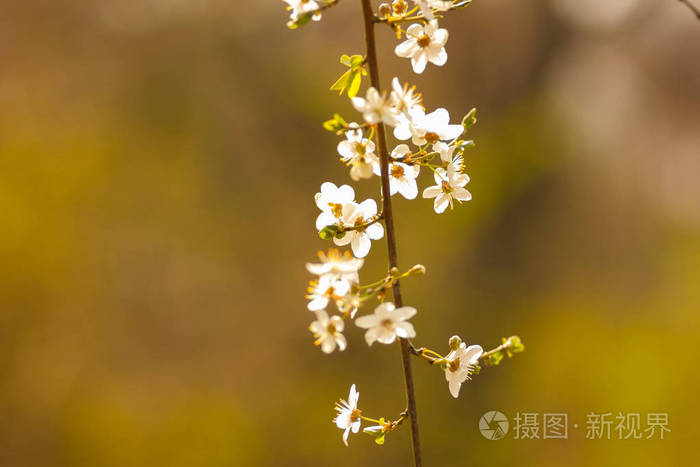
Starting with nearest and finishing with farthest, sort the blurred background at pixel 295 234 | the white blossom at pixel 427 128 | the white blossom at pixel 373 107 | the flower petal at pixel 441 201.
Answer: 1. the white blossom at pixel 373 107
2. the white blossom at pixel 427 128
3. the flower petal at pixel 441 201
4. the blurred background at pixel 295 234

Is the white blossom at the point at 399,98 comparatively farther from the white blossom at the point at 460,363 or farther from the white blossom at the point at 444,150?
the white blossom at the point at 460,363

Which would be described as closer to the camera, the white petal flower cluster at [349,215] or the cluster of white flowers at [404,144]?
the cluster of white flowers at [404,144]

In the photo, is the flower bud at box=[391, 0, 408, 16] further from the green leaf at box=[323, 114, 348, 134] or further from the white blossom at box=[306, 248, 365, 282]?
the white blossom at box=[306, 248, 365, 282]

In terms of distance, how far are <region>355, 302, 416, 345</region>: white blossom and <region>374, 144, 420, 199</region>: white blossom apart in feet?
0.58

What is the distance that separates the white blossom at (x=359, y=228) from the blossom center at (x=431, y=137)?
4.4 inches

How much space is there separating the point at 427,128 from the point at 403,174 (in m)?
0.08

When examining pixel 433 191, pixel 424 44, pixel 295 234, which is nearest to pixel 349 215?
pixel 433 191

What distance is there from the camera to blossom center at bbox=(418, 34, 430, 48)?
706 mm

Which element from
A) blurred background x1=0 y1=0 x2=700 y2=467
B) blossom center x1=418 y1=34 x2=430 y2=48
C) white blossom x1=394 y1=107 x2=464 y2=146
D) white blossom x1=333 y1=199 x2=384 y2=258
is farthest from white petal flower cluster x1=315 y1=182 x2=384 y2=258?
blurred background x1=0 y1=0 x2=700 y2=467

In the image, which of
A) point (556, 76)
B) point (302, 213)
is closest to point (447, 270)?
point (302, 213)

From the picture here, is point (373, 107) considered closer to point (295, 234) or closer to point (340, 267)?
point (340, 267)

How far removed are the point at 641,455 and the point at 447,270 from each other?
1.41 meters

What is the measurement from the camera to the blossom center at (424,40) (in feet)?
2.32

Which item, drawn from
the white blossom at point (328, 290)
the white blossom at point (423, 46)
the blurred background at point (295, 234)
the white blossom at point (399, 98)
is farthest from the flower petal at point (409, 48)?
the blurred background at point (295, 234)
